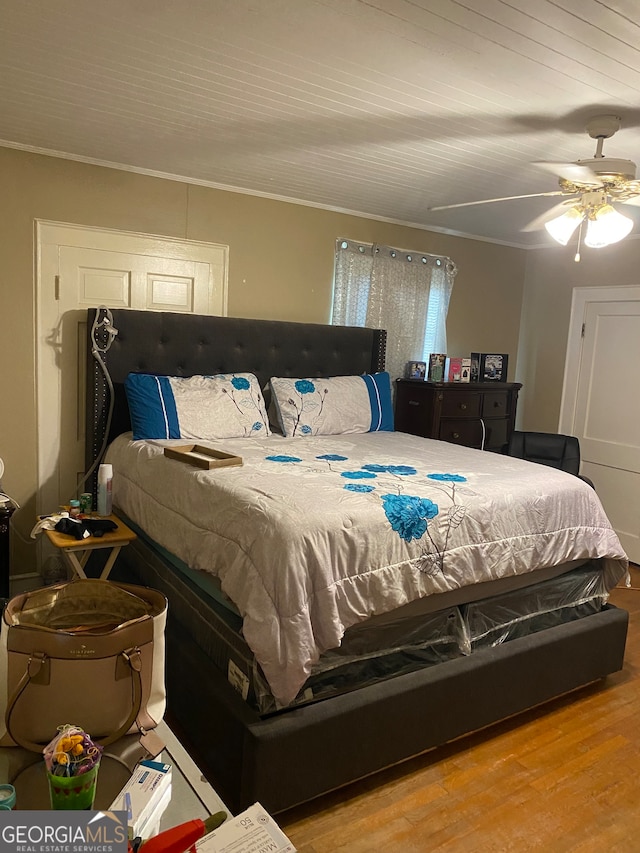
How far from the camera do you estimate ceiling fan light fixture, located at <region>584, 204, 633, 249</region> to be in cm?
246

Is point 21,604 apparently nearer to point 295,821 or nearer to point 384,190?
point 295,821

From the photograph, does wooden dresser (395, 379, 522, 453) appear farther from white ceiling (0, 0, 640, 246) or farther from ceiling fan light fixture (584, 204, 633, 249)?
ceiling fan light fixture (584, 204, 633, 249)

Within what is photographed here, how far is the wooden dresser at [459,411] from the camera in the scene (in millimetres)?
4266

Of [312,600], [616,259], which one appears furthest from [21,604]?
[616,259]

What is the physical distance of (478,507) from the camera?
232 centimetres

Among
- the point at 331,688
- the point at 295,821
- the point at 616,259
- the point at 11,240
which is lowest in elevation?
the point at 295,821

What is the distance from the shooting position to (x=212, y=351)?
12.0 feet

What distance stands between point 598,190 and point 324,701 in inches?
81.7

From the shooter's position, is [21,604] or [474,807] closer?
[21,604]

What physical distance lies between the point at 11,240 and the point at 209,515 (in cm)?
188

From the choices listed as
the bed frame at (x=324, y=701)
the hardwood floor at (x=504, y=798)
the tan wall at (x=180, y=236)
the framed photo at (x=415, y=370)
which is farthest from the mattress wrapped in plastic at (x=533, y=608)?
the tan wall at (x=180, y=236)

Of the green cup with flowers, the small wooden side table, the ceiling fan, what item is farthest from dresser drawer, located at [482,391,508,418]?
the green cup with flowers

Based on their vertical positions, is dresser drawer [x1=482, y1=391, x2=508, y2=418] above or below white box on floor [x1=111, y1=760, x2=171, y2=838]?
above

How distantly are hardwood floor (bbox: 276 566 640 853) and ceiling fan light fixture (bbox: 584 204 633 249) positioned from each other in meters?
1.91
